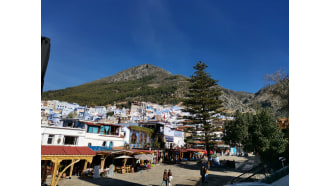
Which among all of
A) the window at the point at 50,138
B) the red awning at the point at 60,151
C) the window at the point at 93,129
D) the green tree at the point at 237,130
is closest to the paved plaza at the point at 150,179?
the red awning at the point at 60,151

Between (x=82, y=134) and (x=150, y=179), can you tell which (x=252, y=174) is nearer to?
(x=150, y=179)

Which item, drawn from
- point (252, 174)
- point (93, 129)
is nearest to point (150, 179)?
point (252, 174)

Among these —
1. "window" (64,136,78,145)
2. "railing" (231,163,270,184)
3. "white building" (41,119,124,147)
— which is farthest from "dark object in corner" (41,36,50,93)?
"window" (64,136,78,145)

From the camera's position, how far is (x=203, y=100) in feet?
93.7

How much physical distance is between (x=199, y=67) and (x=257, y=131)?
14.8m

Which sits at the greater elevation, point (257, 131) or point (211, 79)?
point (211, 79)

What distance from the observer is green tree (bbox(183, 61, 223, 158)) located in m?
28.0

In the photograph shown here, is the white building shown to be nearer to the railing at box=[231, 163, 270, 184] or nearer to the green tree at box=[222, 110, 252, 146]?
the green tree at box=[222, 110, 252, 146]

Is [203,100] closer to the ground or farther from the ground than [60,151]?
farther from the ground

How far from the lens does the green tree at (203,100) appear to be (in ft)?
91.9
